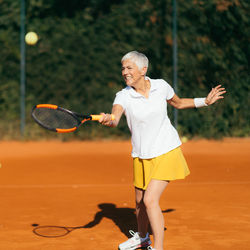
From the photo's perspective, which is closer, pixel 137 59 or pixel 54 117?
pixel 137 59

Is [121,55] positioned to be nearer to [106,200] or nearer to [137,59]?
[106,200]

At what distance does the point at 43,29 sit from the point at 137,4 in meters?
2.50

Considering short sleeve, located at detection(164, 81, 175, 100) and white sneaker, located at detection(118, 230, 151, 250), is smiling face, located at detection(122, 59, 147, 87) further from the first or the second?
white sneaker, located at detection(118, 230, 151, 250)

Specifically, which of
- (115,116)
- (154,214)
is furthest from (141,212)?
(115,116)

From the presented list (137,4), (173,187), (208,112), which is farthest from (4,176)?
(137,4)

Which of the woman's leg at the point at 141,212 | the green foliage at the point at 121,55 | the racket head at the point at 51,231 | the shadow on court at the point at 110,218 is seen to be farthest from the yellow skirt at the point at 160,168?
the green foliage at the point at 121,55

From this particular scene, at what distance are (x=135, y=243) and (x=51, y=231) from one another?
0.97m

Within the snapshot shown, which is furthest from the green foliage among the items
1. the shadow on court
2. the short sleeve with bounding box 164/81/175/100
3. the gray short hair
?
the gray short hair

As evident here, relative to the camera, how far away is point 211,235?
198 inches

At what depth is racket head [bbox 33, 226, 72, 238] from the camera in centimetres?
509

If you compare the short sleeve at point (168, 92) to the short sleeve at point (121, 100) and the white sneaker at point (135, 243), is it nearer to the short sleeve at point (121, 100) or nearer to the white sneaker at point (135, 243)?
the short sleeve at point (121, 100)

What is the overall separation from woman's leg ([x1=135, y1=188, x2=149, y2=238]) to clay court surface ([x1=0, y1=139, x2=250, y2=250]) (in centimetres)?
A: 26

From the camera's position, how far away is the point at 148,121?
4.29 meters

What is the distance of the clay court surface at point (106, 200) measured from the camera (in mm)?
4941
